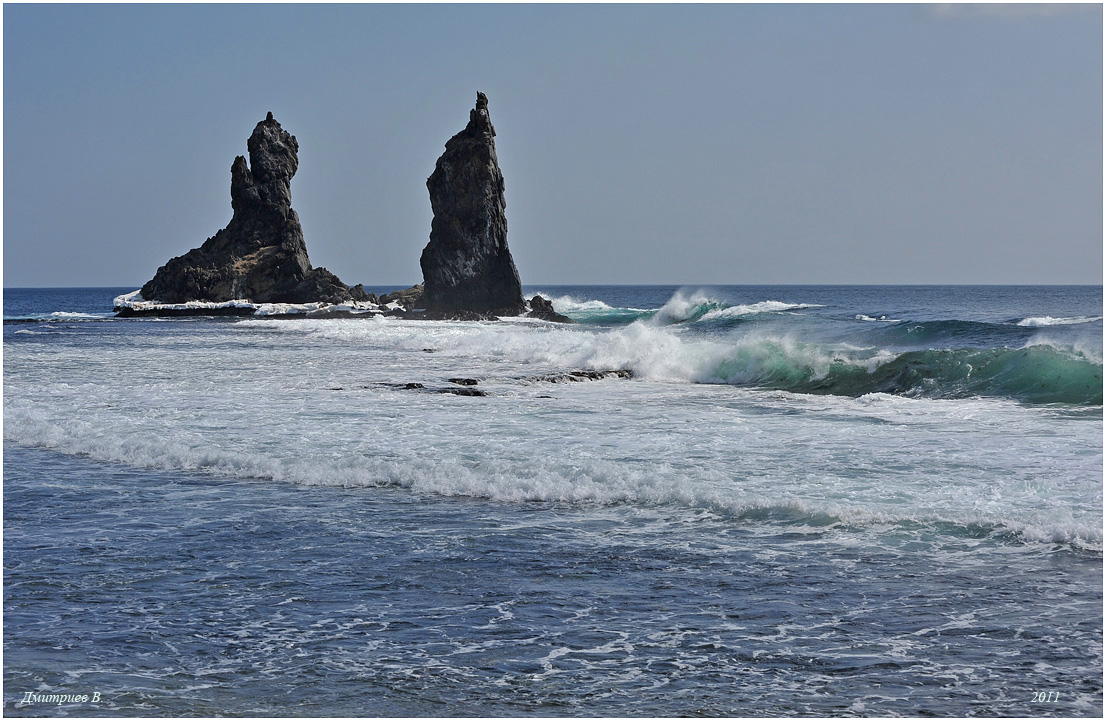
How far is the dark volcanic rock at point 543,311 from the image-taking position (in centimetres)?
5622

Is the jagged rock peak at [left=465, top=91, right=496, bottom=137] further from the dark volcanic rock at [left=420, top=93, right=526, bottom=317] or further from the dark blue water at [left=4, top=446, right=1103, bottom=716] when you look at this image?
the dark blue water at [left=4, top=446, right=1103, bottom=716]

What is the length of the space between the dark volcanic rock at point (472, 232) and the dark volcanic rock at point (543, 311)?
2.56 feet

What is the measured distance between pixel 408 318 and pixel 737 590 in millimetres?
52051

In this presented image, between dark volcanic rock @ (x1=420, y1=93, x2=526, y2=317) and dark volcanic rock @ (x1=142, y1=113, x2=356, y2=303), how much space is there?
35.9 feet

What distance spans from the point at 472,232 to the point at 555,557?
53.9 meters

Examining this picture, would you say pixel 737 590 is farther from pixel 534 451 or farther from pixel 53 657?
pixel 534 451

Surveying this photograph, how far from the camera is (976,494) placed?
7992mm

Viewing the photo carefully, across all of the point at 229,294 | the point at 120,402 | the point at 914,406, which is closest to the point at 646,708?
the point at 914,406

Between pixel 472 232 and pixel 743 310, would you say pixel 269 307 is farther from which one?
pixel 743 310

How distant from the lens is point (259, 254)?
234ft

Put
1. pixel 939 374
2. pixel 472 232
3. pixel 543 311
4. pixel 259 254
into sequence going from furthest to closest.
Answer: pixel 259 254 → pixel 472 232 → pixel 543 311 → pixel 939 374

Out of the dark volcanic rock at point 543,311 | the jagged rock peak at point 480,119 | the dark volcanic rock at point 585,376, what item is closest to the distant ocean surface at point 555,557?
the dark volcanic rock at point 585,376

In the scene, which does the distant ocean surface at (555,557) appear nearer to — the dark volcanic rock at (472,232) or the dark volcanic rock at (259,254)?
the dark volcanic rock at (472,232)

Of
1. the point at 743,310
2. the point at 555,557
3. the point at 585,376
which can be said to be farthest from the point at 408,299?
the point at 555,557
